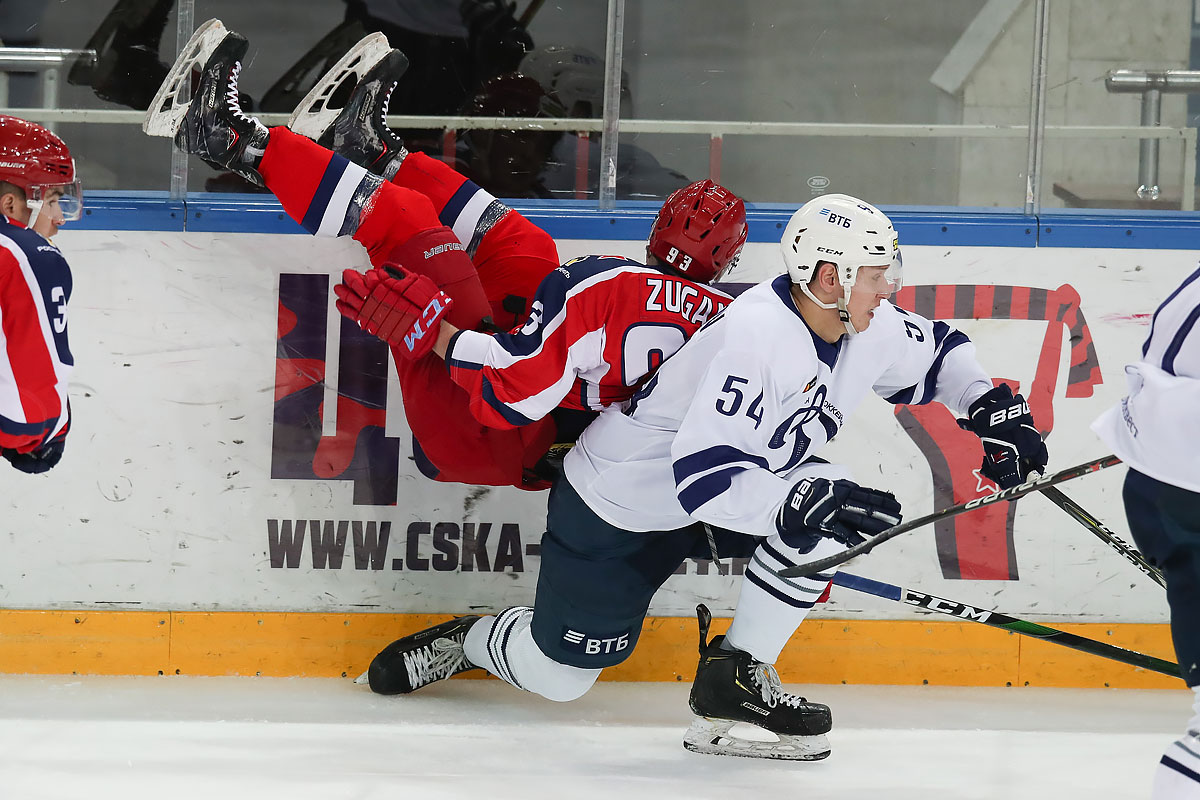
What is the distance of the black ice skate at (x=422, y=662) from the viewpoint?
106 inches

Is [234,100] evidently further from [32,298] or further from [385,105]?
[32,298]

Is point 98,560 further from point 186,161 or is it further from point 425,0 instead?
point 425,0

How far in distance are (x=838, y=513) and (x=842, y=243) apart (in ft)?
1.81

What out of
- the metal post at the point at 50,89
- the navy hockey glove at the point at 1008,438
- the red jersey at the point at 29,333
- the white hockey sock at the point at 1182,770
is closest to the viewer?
the white hockey sock at the point at 1182,770

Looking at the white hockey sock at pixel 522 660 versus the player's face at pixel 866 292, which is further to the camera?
the white hockey sock at pixel 522 660

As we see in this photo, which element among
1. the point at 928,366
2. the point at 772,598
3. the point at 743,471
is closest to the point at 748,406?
the point at 743,471

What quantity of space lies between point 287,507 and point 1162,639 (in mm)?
2226

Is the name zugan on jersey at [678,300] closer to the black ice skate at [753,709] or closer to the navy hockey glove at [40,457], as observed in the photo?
the black ice skate at [753,709]

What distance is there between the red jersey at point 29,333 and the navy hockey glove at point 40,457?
61 millimetres

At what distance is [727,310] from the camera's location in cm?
227

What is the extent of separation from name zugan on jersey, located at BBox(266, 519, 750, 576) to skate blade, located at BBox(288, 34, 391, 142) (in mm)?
967

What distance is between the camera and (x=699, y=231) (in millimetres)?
2432

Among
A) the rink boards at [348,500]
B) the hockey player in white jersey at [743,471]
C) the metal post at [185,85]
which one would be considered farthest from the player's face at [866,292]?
the metal post at [185,85]

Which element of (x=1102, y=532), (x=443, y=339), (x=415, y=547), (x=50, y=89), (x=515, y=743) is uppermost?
(x=50, y=89)
